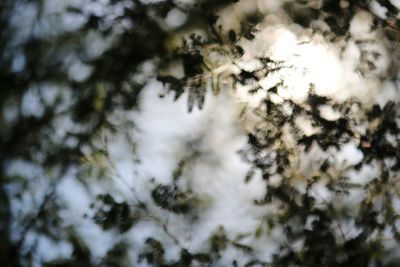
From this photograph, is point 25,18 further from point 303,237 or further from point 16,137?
point 303,237

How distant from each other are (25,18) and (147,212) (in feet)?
2.29

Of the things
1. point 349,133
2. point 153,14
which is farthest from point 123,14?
point 349,133

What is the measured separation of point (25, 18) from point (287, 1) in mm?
788

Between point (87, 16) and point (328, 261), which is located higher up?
point (87, 16)

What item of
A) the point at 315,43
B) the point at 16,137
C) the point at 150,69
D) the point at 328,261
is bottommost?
the point at 328,261

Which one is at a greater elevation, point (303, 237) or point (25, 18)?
point (25, 18)

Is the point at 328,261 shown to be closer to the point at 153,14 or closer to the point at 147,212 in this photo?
the point at 147,212

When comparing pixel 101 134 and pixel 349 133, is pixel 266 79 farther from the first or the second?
pixel 101 134

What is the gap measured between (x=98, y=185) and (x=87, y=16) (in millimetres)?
505

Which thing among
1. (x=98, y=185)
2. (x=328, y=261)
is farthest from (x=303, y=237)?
(x=98, y=185)

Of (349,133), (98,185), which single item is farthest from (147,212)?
(349,133)

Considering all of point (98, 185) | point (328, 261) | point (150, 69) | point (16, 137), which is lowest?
point (328, 261)

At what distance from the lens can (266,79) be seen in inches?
44.0

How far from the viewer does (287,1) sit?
1.15 metres
